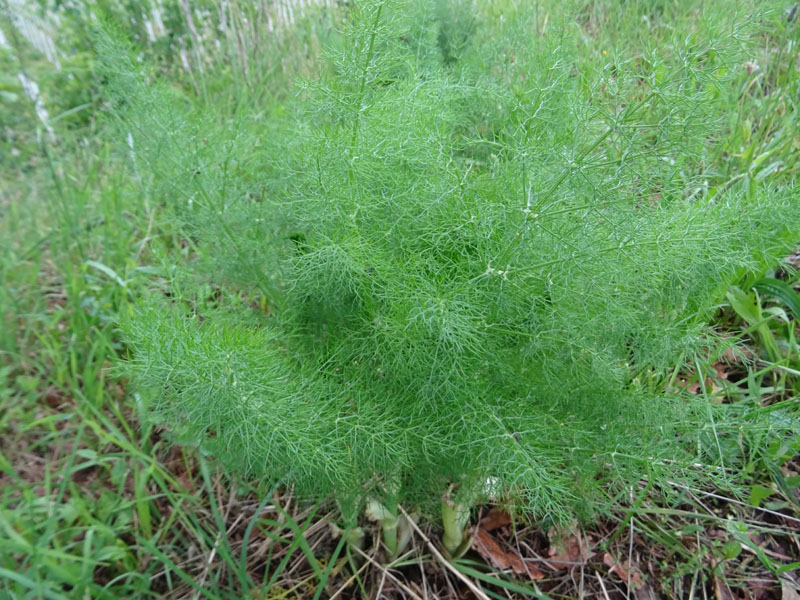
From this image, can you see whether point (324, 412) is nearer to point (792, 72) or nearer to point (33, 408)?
point (33, 408)

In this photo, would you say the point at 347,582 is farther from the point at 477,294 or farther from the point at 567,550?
the point at 477,294

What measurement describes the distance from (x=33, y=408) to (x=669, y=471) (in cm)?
203

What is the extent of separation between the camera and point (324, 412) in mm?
1243

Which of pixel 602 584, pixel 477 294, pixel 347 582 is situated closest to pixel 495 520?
pixel 602 584

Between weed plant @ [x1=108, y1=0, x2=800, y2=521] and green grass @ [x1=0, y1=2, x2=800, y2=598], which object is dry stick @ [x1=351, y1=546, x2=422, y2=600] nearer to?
green grass @ [x1=0, y1=2, x2=800, y2=598]

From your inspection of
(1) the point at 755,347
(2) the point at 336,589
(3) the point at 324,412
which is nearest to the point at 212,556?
(2) the point at 336,589

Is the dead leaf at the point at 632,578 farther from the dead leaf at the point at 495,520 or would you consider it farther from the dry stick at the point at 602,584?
the dead leaf at the point at 495,520

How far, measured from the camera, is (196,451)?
1804 millimetres

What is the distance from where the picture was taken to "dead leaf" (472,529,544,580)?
5.19ft

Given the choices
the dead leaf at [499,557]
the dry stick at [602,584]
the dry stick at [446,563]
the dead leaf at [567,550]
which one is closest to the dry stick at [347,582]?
the dry stick at [446,563]

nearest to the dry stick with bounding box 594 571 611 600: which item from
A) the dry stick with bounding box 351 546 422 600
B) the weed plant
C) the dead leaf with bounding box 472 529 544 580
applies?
the dead leaf with bounding box 472 529 544 580

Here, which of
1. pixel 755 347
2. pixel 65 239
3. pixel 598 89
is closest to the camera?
pixel 598 89

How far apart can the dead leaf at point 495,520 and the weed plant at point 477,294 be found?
0.89 ft

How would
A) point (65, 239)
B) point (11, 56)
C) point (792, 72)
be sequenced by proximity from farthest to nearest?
point (11, 56), point (65, 239), point (792, 72)
